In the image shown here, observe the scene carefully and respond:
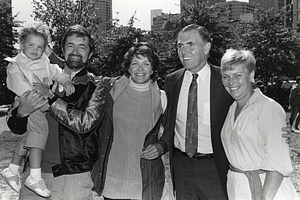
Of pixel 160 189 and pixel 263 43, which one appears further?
pixel 263 43

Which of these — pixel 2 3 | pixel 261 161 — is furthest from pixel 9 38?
pixel 261 161

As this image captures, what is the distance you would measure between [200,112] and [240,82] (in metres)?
Answer: 0.71

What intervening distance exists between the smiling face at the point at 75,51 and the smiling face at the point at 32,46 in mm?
392

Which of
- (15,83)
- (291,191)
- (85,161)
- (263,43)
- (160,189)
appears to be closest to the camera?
(291,191)

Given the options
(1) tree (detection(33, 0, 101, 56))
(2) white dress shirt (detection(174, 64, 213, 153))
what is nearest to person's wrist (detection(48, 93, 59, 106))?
(2) white dress shirt (detection(174, 64, 213, 153))

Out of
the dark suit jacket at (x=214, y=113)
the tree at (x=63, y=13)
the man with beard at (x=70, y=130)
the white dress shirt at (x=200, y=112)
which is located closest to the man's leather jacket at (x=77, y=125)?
the man with beard at (x=70, y=130)

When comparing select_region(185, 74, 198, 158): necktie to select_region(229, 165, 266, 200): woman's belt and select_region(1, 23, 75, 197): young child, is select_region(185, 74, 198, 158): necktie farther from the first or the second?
select_region(1, 23, 75, 197): young child

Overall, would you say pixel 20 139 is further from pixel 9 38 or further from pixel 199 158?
pixel 9 38

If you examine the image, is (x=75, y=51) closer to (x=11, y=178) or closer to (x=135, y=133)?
(x=135, y=133)

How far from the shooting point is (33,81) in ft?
10.2

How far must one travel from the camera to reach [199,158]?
340 centimetres

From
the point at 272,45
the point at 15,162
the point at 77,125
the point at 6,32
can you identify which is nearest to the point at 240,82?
the point at 77,125

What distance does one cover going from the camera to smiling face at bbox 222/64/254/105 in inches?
112

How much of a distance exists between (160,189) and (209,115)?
0.89 m
